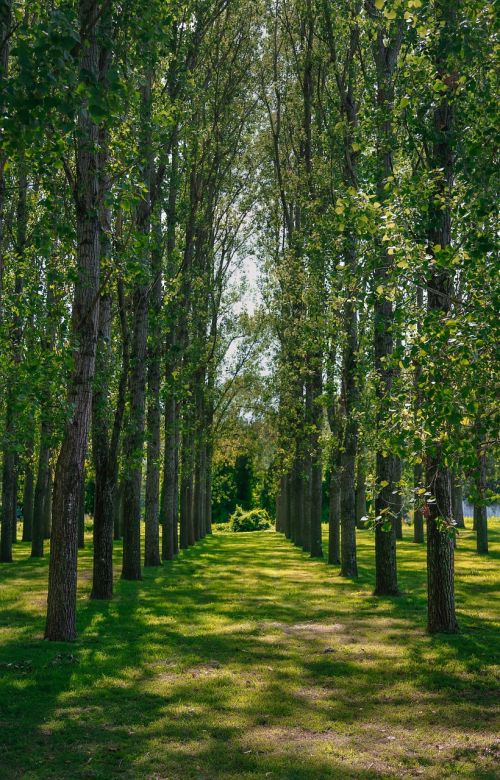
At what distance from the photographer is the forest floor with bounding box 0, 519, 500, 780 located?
7.96 metres

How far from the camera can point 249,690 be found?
10.6m

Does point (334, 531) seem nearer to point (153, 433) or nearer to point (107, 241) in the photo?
point (153, 433)

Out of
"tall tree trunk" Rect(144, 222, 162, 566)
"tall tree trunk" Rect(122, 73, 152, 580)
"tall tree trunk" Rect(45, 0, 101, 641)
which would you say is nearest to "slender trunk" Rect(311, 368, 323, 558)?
"tall tree trunk" Rect(144, 222, 162, 566)

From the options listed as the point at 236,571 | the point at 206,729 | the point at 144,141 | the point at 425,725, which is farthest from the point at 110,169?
the point at 236,571

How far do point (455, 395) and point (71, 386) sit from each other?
23.5 ft

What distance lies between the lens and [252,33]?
3362cm

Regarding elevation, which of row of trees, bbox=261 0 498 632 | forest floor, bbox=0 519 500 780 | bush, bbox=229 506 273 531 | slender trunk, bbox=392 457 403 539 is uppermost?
row of trees, bbox=261 0 498 632

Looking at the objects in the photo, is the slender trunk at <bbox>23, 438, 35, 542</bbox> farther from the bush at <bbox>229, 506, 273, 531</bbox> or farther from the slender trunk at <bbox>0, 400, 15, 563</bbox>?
the bush at <bbox>229, 506, 273, 531</bbox>

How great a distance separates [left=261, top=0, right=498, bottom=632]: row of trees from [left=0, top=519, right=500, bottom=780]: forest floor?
1.96 m

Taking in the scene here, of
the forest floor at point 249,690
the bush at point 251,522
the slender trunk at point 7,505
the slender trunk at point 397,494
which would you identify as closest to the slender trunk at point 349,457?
the slender trunk at point 397,494

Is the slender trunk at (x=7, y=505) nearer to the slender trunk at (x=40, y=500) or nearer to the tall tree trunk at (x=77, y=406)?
the slender trunk at (x=40, y=500)

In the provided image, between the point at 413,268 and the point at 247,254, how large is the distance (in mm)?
36859

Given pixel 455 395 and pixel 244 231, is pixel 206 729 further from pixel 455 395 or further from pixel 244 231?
pixel 244 231

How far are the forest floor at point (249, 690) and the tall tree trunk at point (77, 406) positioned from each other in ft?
2.52
